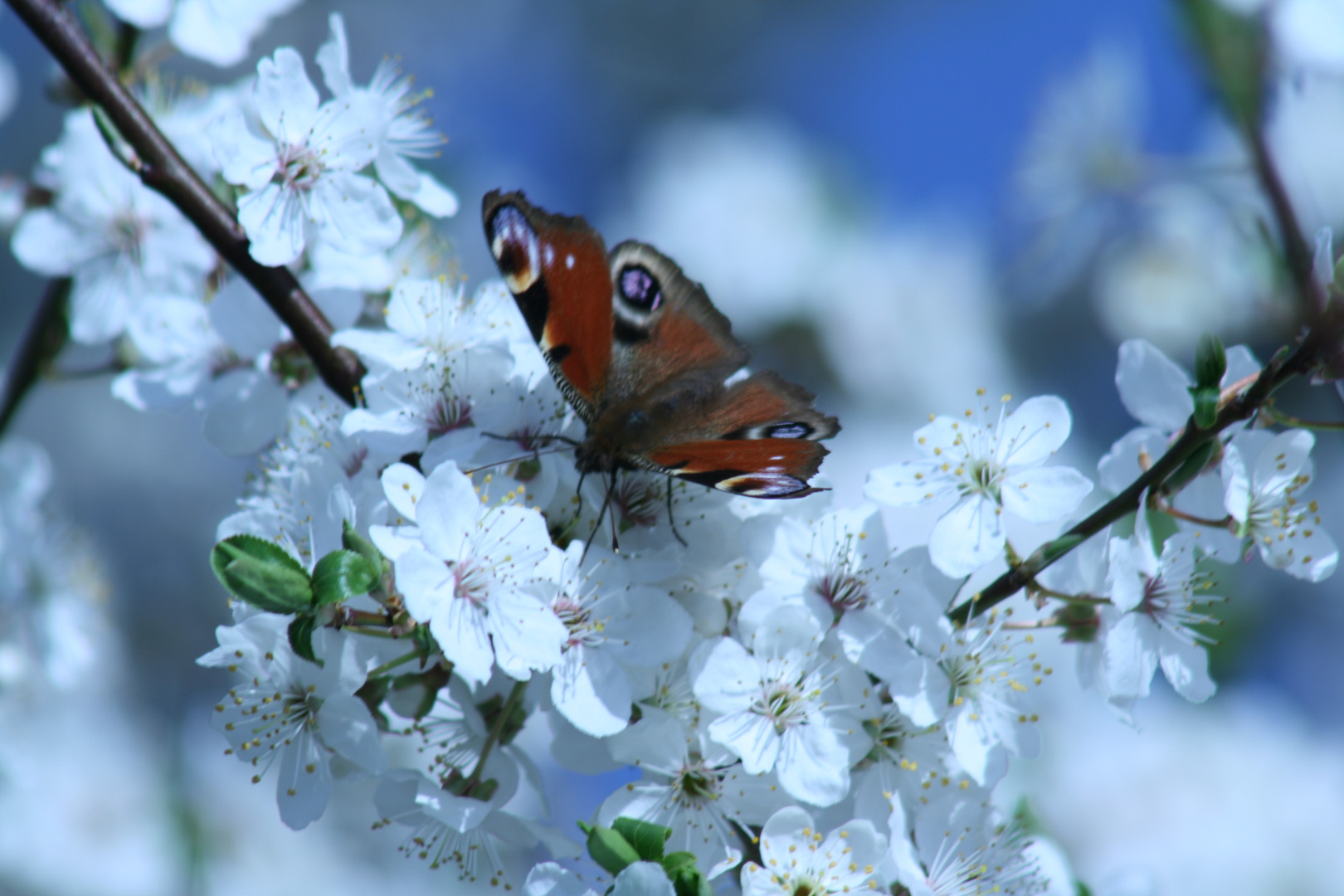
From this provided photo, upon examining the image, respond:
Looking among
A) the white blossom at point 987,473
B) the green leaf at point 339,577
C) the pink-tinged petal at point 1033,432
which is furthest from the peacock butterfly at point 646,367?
the green leaf at point 339,577

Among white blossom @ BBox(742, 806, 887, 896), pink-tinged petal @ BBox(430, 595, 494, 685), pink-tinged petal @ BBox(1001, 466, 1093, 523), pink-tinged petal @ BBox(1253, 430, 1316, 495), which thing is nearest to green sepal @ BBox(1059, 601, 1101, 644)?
pink-tinged petal @ BBox(1001, 466, 1093, 523)

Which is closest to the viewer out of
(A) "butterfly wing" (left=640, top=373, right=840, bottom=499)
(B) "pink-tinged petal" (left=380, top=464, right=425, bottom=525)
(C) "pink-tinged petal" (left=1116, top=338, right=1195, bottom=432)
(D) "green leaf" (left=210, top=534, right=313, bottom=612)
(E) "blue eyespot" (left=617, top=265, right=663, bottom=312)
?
(D) "green leaf" (left=210, top=534, right=313, bottom=612)

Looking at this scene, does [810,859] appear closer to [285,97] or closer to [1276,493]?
[1276,493]

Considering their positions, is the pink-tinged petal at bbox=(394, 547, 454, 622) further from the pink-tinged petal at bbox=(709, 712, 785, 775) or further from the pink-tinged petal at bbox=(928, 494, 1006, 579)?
the pink-tinged petal at bbox=(928, 494, 1006, 579)

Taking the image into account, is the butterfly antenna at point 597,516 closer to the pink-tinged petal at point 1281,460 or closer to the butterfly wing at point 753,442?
the butterfly wing at point 753,442

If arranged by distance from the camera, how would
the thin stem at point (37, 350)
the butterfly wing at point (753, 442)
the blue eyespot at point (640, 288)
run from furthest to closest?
1. the thin stem at point (37, 350)
2. the blue eyespot at point (640, 288)
3. the butterfly wing at point (753, 442)

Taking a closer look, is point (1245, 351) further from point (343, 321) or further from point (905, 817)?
point (343, 321)
